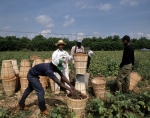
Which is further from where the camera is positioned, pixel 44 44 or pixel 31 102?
pixel 44 44

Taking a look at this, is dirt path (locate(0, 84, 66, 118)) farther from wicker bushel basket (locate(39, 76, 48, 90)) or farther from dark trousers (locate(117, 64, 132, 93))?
dark trousers (locate(117, 64, 132, 93))

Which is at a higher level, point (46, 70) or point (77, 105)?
point (46, 70)

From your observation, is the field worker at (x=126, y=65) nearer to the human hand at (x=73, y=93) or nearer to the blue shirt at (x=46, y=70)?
the human hand at (x=73, y=93)

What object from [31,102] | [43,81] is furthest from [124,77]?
[31,102]

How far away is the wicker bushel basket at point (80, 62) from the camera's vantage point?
14.9ft

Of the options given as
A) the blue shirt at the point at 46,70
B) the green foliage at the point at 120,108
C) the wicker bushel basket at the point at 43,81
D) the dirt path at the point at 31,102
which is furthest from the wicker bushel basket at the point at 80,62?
the wicker bushel basket at the point at 43,81

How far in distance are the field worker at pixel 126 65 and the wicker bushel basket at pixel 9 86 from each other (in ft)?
11.4

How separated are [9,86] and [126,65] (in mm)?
3825

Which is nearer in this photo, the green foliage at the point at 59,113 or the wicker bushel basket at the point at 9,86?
the green foliage at the point at 59,113

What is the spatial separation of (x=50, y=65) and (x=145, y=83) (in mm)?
4582

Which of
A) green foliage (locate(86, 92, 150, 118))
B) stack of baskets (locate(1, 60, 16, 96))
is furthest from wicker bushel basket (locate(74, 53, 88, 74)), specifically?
stack of baskets (locate(1, 60, 16, 96))

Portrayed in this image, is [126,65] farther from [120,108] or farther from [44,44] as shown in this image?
[44,44]

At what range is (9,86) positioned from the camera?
5.05 meters

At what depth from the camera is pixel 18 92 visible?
540cm
